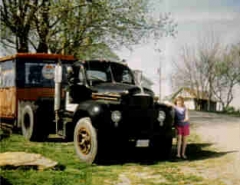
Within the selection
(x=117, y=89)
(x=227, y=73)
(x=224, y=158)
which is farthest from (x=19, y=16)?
(x=227, y=73)

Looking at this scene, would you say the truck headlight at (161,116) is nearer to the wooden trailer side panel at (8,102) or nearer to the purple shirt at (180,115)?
the purple shirt at (180,115)

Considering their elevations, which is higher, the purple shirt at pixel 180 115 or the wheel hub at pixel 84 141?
the purple shirt at pixel 180 115

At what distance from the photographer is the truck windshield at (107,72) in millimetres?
10164

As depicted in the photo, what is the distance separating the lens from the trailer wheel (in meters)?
8.73

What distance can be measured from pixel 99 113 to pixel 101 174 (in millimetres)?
1374

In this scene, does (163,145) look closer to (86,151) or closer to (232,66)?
(86,151)

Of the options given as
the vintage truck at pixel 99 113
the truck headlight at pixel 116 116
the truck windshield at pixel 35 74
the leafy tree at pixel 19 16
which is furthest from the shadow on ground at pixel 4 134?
the leafy tree at pixel 19 16

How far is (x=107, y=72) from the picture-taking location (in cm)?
1040

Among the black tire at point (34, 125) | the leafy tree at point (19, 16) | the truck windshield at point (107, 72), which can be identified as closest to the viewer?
the truck windshield at point (107, 72)

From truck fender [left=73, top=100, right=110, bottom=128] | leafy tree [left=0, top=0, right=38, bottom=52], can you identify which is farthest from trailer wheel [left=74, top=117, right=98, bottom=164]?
leafy tree [left=0, top=0, right=38, bottom=52]

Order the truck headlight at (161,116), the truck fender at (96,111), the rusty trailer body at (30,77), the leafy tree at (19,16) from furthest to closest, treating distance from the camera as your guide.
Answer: the leafy tree at (19,16) < the rusty trailer body at (30,77) < the truck headlight at (161,116) < the truck fender at (96,111)

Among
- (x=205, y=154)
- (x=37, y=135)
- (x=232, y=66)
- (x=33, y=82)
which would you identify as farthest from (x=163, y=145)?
(x=232, y=66)

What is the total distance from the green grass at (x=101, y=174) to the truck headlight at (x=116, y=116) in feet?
3.09

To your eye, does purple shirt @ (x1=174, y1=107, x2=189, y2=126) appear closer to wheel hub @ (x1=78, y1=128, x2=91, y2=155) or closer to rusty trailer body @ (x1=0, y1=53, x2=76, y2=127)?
wheel hub @ (x1=78, y1=128, x2=91, y2=155)
